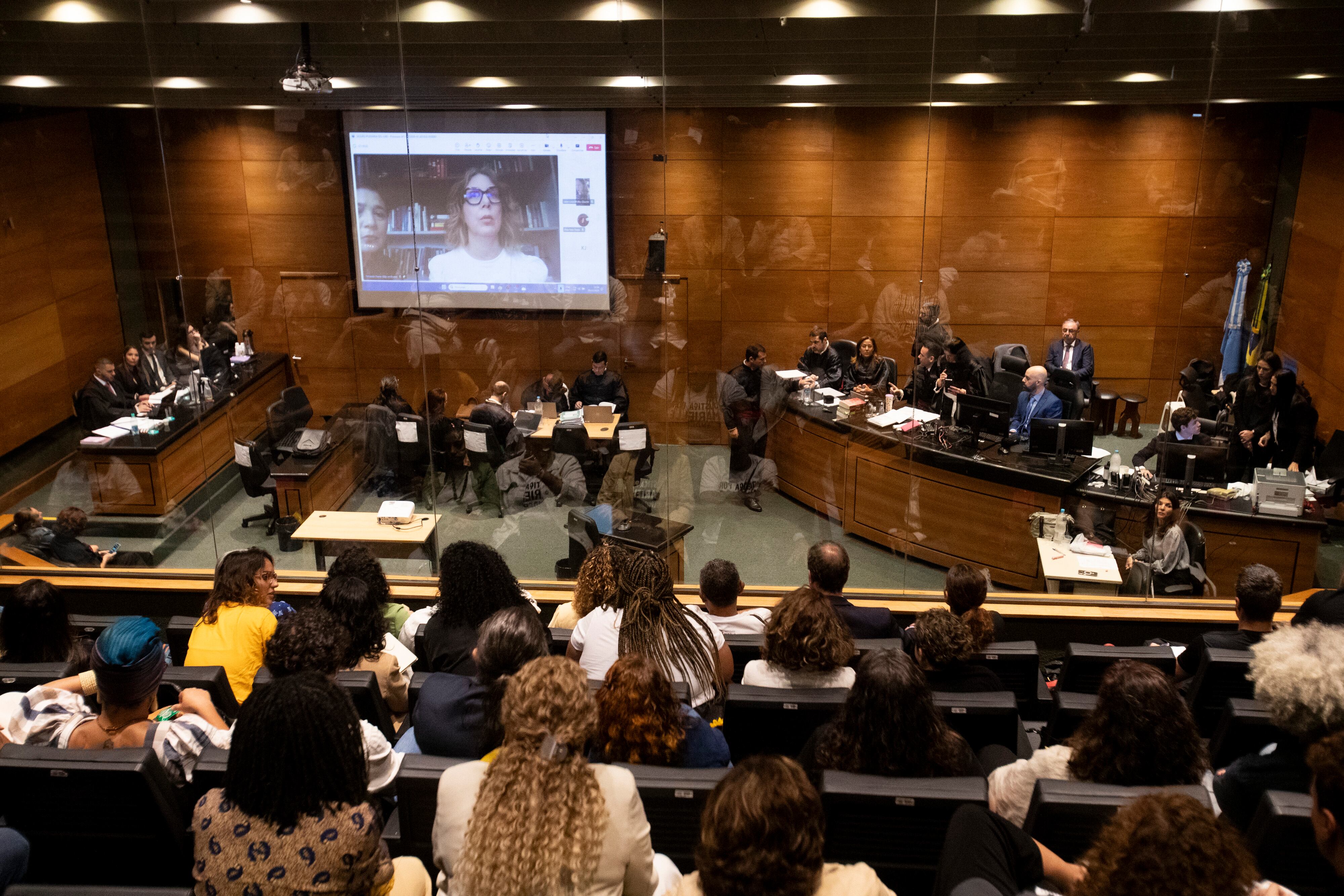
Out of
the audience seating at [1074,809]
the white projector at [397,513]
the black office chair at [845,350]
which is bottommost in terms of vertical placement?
the white projector at [397,513]

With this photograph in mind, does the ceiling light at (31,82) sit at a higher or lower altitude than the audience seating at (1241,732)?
higher

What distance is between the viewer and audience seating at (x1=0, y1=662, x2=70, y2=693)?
3305mm

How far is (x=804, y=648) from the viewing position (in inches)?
124

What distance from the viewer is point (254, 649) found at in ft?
11.7

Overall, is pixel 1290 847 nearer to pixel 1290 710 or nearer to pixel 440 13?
pixel 1290 710

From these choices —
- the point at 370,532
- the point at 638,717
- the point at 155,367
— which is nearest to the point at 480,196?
the point at 370,532

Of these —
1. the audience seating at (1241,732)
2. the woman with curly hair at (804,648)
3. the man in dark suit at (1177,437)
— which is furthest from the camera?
the man in dark suit at (1177,437)

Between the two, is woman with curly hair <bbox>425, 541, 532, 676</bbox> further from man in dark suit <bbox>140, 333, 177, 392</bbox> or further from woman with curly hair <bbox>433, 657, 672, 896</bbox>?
man in dark suit <bbox>140, 333, 177, 392</bbox>

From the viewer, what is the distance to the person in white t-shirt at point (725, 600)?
12.8ft

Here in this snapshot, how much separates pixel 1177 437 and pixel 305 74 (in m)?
5.82

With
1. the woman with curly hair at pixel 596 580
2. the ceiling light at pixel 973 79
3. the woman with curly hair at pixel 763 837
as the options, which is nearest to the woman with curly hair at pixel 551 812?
the woman with curly hair at pixel 763 837

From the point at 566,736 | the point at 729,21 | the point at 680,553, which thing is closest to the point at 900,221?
the point at 729,21

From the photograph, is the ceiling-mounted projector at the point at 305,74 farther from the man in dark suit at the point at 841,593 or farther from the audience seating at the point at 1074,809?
the audience seating at the point at 1074,809

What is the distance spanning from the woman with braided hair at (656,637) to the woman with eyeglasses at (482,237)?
3157 mm
